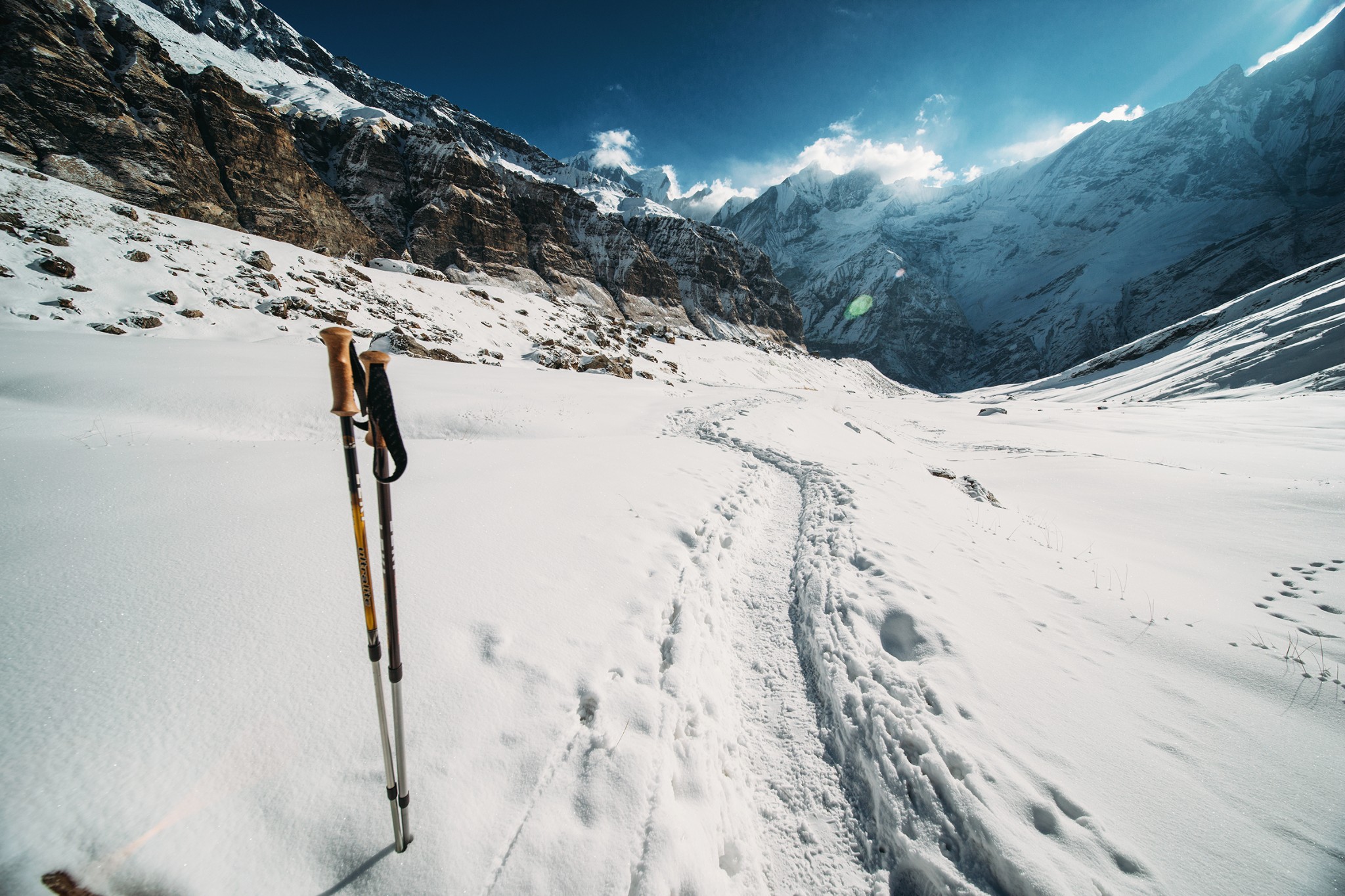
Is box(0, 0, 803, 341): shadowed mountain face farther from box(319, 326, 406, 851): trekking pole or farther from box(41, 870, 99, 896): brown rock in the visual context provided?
box(41, 870, 99, 896): brown rock

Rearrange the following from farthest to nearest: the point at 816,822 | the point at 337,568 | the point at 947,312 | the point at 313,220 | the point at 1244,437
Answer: the point at 947,312 < the point at 313,220 < the point at 1244,437 < the point at 337,568 < the point at 816,822

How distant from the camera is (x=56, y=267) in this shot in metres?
15.6

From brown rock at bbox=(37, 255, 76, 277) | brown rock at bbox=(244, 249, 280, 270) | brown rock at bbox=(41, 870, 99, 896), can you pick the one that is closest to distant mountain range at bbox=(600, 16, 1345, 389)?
brown rock at bbox=(244, 249, 280, 270)

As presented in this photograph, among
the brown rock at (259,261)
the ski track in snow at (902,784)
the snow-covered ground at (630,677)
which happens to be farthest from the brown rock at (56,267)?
the ski track in snow at (902,784)

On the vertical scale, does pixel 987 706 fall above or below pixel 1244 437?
below

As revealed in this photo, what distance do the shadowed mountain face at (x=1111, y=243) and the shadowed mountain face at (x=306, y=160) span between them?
258 feet

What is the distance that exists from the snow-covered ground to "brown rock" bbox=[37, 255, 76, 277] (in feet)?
38.4

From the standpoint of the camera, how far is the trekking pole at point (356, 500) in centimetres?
170

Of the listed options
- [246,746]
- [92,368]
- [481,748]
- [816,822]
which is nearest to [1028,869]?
[816,822]

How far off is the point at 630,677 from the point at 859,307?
7562 inches

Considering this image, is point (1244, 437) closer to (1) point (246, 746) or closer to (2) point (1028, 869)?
(2) point (1028, 869)

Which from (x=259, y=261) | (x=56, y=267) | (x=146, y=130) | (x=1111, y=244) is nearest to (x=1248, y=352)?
(x=259, y=261)

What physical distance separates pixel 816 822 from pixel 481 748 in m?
2.36

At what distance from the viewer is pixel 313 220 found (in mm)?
42500
